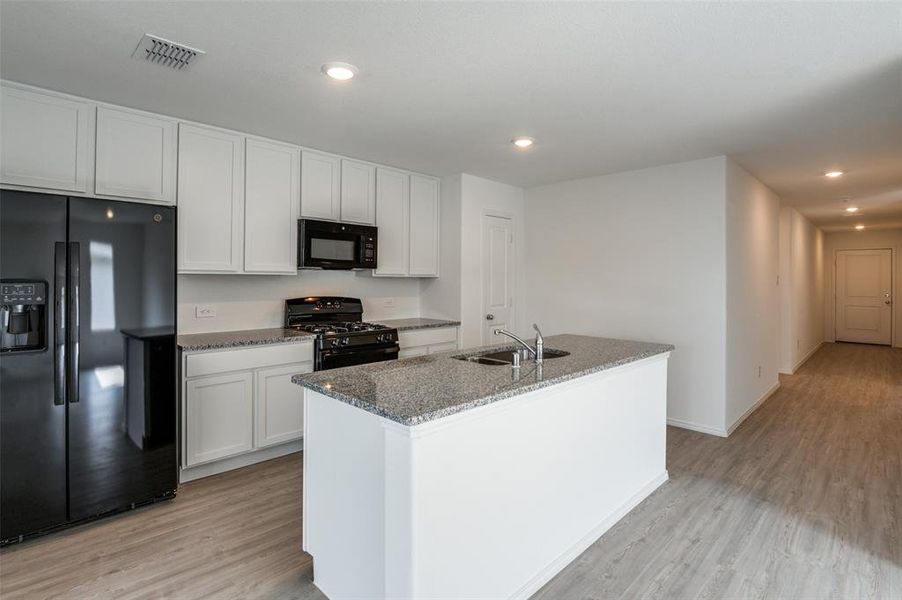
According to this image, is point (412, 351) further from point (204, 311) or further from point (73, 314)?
point (73, 314)

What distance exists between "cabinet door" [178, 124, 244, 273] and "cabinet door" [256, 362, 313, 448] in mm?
826

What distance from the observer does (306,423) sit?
2006 millimetres

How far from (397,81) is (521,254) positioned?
10.3ft

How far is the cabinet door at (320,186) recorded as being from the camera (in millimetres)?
3764

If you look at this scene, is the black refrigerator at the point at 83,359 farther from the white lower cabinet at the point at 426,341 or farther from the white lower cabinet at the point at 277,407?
the white lower cabinet at the point at 426,341

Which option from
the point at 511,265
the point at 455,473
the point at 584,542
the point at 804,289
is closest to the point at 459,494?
the point at 455,473

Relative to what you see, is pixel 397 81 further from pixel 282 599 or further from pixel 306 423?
pixel 282 599

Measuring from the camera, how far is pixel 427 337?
14.2ft

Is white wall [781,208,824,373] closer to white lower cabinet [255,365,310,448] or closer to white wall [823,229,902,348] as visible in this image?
white wall [823,229,902,348]

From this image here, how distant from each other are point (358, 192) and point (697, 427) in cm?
358

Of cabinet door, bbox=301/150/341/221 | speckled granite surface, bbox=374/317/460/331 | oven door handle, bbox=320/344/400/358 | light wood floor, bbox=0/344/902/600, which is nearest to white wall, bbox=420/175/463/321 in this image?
speckled granite surface, bbox=374/317/460/331

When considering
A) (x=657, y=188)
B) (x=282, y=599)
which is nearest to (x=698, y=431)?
(x=657, y=188)

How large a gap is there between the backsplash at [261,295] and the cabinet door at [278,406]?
2.28 feet

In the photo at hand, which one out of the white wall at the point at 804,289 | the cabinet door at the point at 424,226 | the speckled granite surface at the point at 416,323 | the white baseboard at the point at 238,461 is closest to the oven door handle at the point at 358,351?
the speckled granite surface at the point at 416,323
